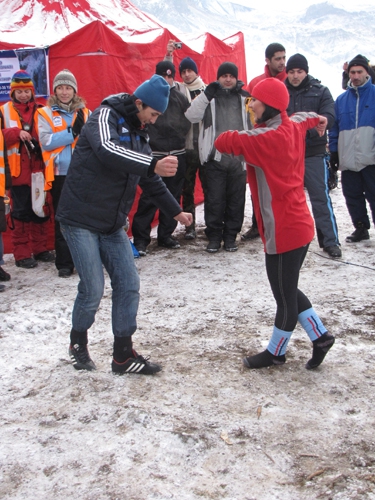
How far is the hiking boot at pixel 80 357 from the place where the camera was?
12.3 feet

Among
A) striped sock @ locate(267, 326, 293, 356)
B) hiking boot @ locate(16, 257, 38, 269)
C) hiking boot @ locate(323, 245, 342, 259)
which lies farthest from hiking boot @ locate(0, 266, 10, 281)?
hiking boot @ locate(323, 245, 342, 259)

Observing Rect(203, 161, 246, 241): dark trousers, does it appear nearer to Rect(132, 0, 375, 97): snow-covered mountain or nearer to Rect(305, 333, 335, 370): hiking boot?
Rect(305, 333, 335, 370): hiking boot

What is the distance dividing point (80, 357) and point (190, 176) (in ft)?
13.3

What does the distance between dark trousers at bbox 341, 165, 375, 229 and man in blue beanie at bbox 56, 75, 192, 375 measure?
3.80 m

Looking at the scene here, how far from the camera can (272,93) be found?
3287mm

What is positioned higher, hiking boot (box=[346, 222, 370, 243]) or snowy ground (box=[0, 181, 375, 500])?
hiking boot (box=[346, 222, 370, 243])

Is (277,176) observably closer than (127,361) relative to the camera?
Yes

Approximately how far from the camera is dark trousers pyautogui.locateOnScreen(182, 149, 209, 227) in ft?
23.2

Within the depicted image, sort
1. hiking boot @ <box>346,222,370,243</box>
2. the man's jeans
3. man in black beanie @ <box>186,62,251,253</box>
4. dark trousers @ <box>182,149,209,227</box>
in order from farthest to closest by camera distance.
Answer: dark trousers @ <box>182,149,209,227</box>, hiking boot @ <box>346,222,370,243</box>, man in black beanie @ <box>186,62,251,253</box>, the man's jeans

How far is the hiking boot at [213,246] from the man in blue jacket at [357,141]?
172 centimetres

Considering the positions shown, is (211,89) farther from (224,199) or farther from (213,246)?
(213,246)

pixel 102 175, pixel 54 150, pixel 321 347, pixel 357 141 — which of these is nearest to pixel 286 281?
pixel 321 347

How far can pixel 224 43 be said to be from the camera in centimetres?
965

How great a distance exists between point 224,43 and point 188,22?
45.1m
